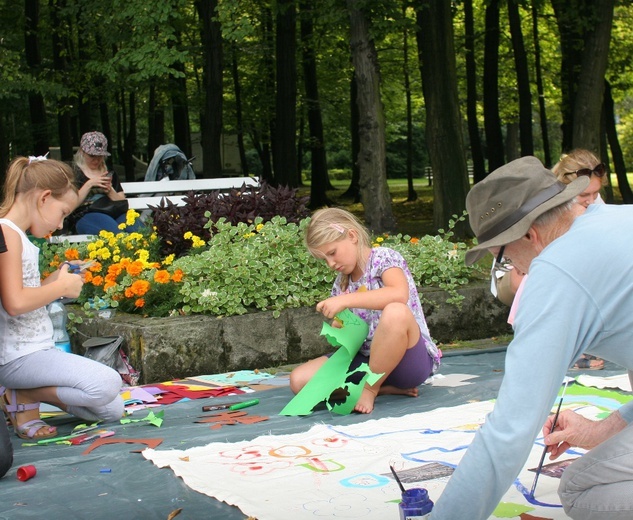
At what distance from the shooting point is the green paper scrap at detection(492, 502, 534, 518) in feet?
10.3

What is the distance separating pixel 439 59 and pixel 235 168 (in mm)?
18642

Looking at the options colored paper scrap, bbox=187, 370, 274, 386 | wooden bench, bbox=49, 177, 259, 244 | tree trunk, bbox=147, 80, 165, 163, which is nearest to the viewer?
colored paper scrap, bbox=187, 370, 274, 386

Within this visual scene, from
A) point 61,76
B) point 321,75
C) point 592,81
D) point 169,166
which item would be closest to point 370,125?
point 169,166

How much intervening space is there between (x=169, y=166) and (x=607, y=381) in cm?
609

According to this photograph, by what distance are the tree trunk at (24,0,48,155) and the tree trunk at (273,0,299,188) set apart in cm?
533

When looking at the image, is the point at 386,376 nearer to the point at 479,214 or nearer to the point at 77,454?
the point at 77,454

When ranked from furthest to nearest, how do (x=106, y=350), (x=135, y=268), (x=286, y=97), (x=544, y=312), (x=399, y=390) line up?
(x=286, y=97)
(x=135, y=268)
(x=106, y=350)
(x=399, y=390)
(x=544, y=312)

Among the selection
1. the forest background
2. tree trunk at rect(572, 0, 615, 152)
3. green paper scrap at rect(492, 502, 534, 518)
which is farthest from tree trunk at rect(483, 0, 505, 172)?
green paper scrap at rect(492, 502, 534, 518)

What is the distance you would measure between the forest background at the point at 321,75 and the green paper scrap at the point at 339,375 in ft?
22.9

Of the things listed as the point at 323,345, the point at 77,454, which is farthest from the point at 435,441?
the point at 323,345

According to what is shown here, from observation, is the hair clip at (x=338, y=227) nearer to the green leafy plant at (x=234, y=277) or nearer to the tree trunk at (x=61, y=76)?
the green leafy plant at (x=234, y=277)

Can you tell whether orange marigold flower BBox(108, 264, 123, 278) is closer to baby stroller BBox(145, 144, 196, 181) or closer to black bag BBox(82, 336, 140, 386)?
black bag BBox(82, 336, 140, 386)

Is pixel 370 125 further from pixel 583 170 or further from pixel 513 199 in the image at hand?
pixel 513 199

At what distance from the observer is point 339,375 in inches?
203
